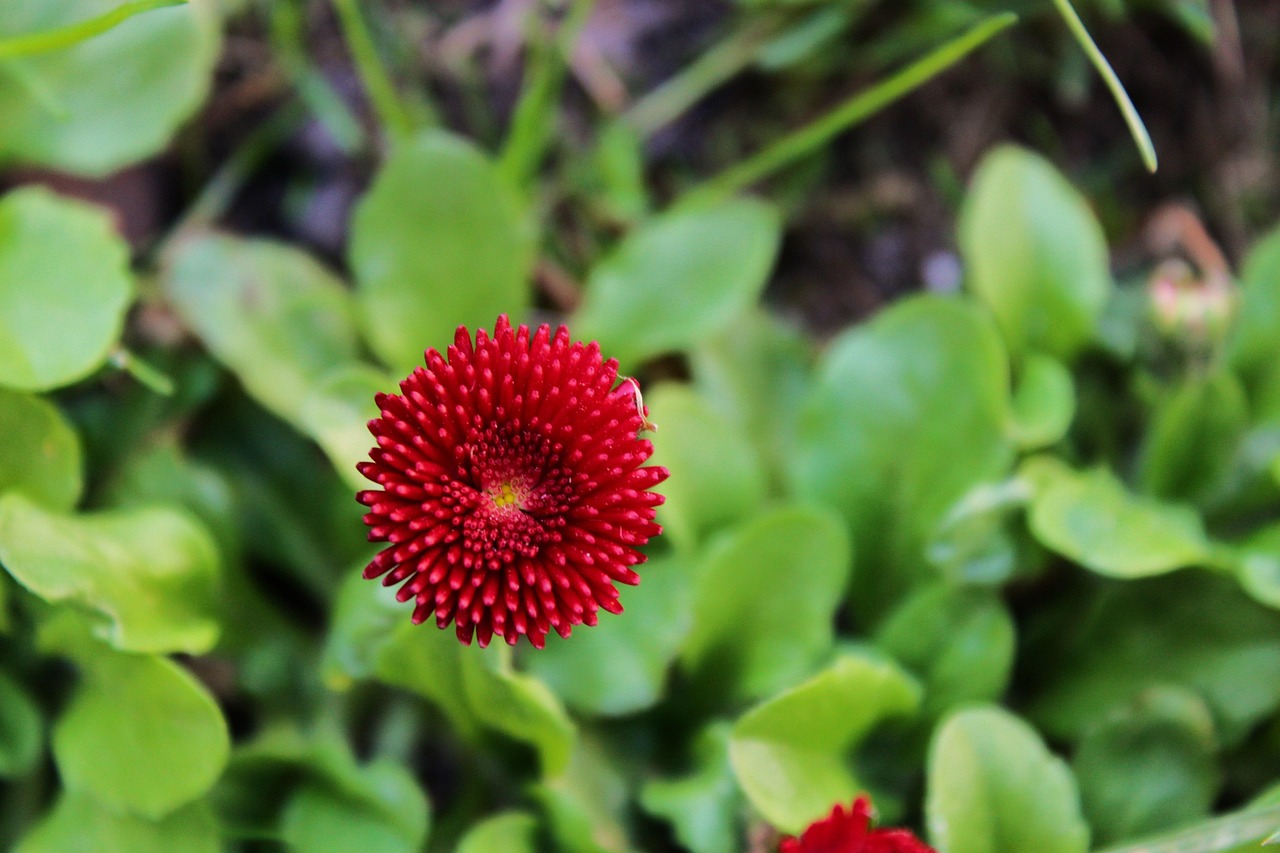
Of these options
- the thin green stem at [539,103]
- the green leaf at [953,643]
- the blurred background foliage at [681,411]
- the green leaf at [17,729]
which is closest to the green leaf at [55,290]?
the blurred background foliage at [681,411]

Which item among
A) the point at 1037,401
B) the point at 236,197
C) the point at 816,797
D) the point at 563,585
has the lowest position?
the point at 816,797

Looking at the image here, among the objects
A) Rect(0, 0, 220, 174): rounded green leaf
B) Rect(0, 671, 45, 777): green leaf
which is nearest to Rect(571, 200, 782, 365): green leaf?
Rect(0, 0, 220, 174): rounded green leaf

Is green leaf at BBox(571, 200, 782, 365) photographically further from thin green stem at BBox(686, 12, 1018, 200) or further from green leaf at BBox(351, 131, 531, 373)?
green leaf at BBox(351, 131, 531, 373)

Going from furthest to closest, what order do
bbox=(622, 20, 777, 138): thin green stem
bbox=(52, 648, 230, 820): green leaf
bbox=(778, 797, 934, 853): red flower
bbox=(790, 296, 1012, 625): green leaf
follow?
1. bbox=(622, 20, 777, 138): thin green stem
2. bbox=(790, 296, 1012, 625): green leaf
3. bbox=(52, 648, 230, 820): green leaf
4. bbox=(778, 797, 934, 853): red flower

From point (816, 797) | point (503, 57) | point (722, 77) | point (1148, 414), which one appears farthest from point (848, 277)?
point (816, 797)

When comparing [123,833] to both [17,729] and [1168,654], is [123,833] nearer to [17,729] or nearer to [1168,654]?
[17,729]

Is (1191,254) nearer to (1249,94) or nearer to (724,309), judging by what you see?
(1249,94)

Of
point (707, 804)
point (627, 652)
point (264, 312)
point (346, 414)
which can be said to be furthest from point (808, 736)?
point (264, 312)

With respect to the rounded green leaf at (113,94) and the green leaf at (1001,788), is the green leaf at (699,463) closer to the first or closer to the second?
the green leaf at (1001,788)
